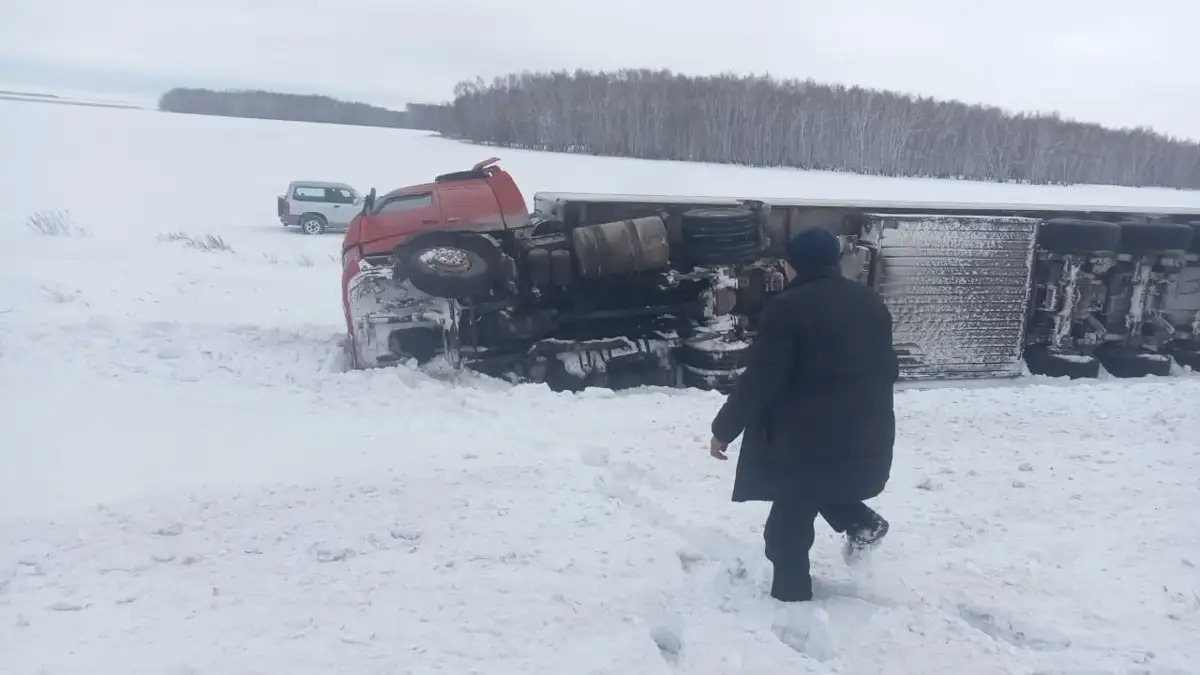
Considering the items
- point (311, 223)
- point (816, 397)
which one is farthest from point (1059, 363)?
point (311, 223)

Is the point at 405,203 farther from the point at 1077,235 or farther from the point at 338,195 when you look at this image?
the point at 338,195

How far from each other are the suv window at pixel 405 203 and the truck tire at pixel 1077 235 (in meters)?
6.11

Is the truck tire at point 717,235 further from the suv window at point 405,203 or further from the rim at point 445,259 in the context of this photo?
the suv window at point 405,203

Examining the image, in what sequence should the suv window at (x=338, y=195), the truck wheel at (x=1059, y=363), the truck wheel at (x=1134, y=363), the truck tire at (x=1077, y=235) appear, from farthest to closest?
1. the suv window at (x=338, y=195)
2. the truck wheel at (x=1134, y=363)
3. the truck tire at (x=1077, y=235)
4. the truck wheel at (x=1059, y=363)

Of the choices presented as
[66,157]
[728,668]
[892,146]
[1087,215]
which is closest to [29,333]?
[728,668]

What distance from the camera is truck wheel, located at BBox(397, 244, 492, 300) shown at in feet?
22.8

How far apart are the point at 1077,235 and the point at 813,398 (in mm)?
6597

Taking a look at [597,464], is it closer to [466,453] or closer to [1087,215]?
[466,453]

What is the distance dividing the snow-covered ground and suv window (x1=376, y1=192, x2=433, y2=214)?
4.52 feet

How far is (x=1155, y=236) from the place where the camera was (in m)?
8.67

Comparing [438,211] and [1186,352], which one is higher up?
[438,211]

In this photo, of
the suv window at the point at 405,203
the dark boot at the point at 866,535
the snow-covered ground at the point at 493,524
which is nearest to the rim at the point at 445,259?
the suv window at the point at 405,203

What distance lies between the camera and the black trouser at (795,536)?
3.55 metres

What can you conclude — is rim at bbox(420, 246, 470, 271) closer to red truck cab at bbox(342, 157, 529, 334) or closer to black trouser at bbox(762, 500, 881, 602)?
red truck cab at bbox(342, 157, 529, 334)
